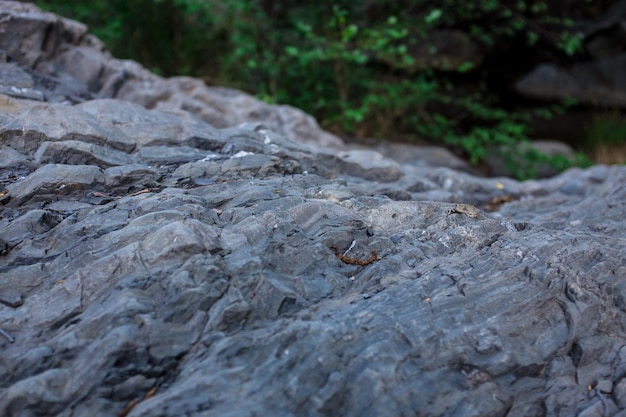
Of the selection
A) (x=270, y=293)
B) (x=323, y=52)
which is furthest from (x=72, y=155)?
(x=323, y=52)

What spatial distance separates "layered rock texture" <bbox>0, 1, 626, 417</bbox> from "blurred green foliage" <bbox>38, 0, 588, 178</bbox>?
4.58 m

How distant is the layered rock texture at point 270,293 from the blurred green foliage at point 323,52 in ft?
15.0

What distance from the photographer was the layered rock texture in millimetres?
1891

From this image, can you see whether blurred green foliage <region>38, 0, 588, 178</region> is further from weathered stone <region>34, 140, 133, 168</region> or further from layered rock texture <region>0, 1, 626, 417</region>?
layered rock texture <region>0, 1, 626, 417</region>

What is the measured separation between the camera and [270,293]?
2160mm

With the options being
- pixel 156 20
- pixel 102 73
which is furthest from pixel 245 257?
pixel 156 20

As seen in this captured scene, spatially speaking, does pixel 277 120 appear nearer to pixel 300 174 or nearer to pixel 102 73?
pixel 102 73

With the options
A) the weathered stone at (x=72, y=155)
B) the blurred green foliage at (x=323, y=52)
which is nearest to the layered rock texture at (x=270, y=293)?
the weathered stone at (x=72, y=155)

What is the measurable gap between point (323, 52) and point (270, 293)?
5547 mm

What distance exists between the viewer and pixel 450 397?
1.94 metres

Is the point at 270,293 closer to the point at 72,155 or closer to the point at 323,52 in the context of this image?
the point at 72,155

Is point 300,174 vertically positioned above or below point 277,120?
above

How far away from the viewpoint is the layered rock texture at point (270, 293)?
1891 millimetres

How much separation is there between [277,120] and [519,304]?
356cm
